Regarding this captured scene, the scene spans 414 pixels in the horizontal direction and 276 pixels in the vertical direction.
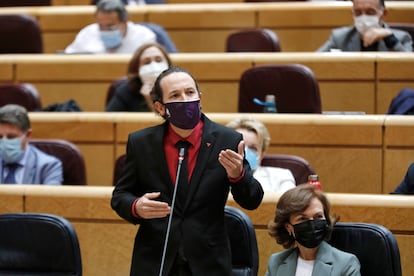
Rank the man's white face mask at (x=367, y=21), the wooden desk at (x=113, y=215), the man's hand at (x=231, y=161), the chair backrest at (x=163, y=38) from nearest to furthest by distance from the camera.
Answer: the man's hand at (x=231, y=161) → the wooden desk at (x=113, y=215) → the man's white face mask at (x=367, y=21) → the chair backrest at (x=163, y=38)

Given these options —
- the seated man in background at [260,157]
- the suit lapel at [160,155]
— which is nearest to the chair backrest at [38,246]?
the suit lapel at [160,155]

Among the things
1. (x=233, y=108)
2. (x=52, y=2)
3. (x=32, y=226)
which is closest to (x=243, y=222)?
(x=32, y=226)

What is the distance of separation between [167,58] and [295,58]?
489 mm

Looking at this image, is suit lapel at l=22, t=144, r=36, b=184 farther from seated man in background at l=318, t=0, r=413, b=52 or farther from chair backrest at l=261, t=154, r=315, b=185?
seated man in background at l=318, t=0, r=413, b=52

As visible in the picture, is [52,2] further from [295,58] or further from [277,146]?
[277,146]

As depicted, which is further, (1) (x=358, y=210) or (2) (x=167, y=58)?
(2) (x=167, y=58)

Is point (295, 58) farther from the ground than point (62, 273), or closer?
farther from the ground

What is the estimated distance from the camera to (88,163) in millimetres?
3156

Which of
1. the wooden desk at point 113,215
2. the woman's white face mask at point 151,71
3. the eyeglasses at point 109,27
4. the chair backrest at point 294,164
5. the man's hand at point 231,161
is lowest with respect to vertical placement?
the wooden desk at point 113,215

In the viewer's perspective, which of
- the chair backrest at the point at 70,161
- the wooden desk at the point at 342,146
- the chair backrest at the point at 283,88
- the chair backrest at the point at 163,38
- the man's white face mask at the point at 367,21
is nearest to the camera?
the wooden desk at the point at 342,146

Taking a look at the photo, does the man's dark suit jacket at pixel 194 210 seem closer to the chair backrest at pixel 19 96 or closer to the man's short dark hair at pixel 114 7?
the chair backrest at pixel 19 96

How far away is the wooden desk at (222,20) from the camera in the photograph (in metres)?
3.97

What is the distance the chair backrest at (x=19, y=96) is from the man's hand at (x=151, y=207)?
1.72m

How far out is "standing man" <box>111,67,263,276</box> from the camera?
183 centimetres
